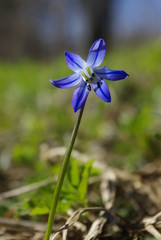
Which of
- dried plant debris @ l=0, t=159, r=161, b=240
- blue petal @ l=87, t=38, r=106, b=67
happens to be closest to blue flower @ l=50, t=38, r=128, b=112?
blue petal @ l=87, t=38, r=106, b=67

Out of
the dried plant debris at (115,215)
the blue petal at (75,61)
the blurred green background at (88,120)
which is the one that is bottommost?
the dried plant debris at (115,215)

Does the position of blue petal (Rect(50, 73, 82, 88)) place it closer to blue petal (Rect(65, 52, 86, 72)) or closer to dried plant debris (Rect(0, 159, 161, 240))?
Result: blue petal (Rect(65, 52, 86, 72))

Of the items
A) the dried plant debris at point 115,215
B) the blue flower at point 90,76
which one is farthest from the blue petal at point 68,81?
the dried plant debris at point 115,215

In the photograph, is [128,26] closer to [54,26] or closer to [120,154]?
[54,26]

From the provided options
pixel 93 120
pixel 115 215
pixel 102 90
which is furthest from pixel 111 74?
pixel 93 120

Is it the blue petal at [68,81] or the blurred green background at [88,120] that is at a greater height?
the blurred green background at [88,120]

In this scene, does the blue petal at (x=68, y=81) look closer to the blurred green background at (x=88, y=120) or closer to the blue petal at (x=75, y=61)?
the blue petal at (x=75, y=61)

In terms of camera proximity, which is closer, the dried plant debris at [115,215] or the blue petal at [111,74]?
the blue petal at [111,74]
